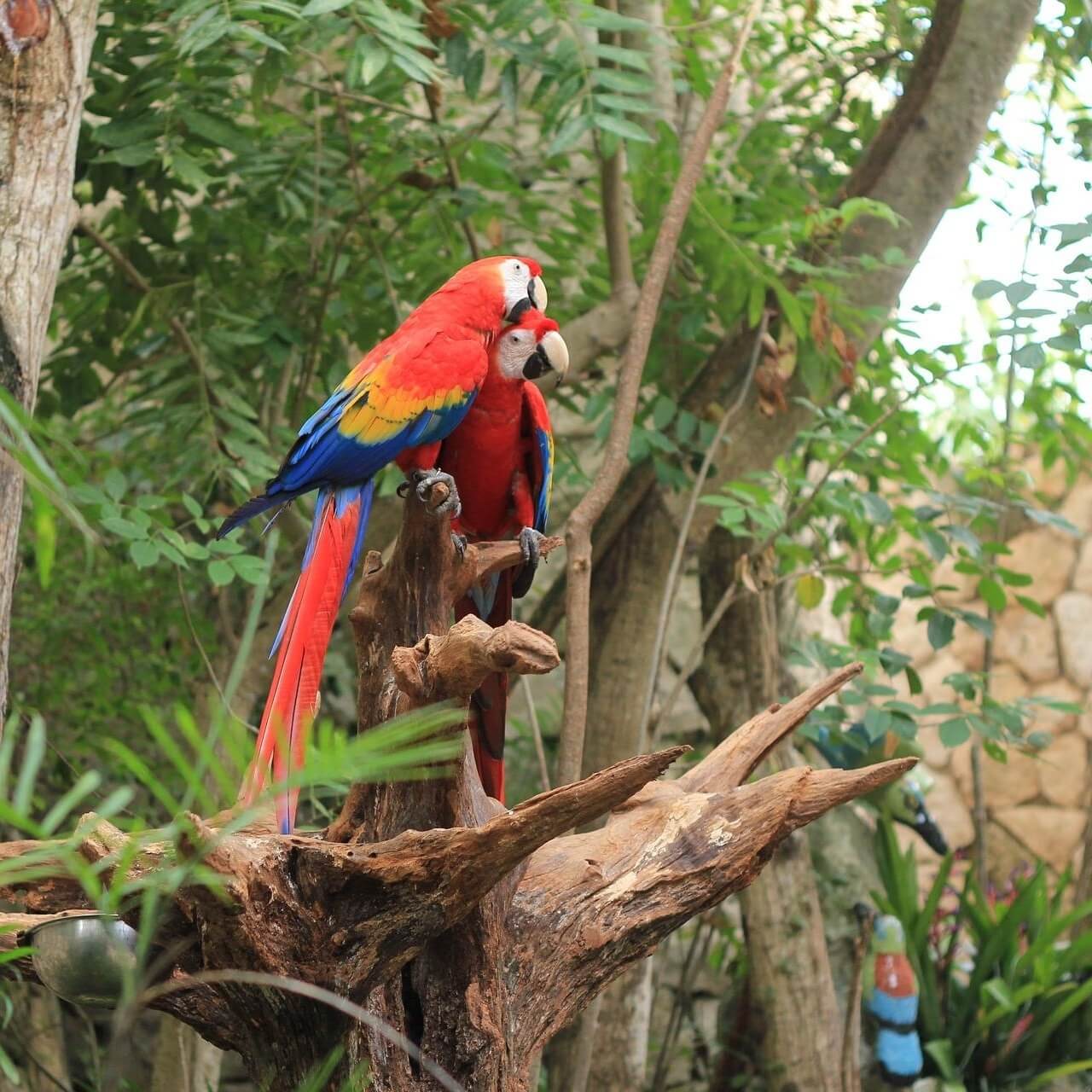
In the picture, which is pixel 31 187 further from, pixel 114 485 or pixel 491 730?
pixel 491 730

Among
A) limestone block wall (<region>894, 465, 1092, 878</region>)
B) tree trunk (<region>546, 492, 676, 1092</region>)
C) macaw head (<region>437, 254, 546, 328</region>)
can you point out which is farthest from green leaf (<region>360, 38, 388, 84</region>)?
limestone block wall (<region>894, 465, 1092, 878</region>)

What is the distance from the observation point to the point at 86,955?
855 mm

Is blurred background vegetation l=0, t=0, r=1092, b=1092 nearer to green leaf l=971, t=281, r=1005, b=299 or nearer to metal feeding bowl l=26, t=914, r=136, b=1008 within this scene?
green leaf l=971, t=281, r=1005, b=299

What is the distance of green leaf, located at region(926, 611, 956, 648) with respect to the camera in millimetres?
1843

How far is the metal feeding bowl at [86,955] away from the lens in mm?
854

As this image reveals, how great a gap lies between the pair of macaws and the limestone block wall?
3139 mm

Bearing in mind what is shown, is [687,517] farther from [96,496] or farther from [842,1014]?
[842,1014]

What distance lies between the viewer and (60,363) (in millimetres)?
1935

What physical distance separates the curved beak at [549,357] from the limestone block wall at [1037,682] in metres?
3.19

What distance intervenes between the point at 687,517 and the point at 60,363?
102 centimetres

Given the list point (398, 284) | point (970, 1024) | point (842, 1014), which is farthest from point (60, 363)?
point (970, 1024)

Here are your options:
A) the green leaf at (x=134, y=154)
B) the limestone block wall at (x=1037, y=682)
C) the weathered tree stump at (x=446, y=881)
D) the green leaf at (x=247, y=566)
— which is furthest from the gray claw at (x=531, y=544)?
the limestone block wall at (x=1037, y=682)

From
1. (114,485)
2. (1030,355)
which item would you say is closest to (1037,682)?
(1030,355)

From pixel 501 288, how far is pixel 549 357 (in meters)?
0.09
